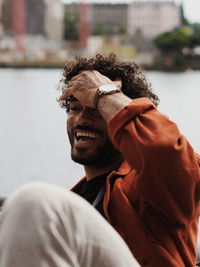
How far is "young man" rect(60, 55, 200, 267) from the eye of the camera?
3.12ft

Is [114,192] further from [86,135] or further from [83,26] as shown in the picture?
[83,26]

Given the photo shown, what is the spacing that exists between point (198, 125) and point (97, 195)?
1560 cm

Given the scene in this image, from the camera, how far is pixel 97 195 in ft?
3.58

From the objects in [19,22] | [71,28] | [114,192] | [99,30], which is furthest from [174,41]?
[114,192]

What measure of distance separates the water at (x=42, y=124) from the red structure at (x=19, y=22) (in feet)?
20.2

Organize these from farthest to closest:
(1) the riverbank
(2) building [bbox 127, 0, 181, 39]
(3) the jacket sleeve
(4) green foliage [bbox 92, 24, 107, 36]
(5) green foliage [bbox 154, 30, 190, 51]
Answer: (2) building [bbox 127, 0, 181, 39] → (4) green foliage [bbox 92, 24, 107, 36] → (5) green foliage [bbox 154, 30, 190, 51] → (1) the riverbank → (3) the jacket sleeve

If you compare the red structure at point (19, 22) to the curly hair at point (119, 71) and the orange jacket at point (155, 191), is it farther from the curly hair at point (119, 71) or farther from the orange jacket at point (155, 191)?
the orange jacket at point (155, 191)

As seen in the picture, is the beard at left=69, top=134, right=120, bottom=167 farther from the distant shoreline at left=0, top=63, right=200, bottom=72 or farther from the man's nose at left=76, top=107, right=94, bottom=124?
the distant shoreline at left=0, top=63, right=200, bottom=72

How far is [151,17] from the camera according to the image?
186ft

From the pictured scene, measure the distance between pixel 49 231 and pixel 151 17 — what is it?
56.9m

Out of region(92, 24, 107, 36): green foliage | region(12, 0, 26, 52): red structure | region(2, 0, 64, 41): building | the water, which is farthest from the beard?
region(92, 24, 107, 36): green foliage

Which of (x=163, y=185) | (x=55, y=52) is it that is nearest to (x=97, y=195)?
(x=163, y=185)

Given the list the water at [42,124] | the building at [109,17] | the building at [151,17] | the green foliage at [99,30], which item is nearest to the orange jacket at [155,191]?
the water at [42,124]

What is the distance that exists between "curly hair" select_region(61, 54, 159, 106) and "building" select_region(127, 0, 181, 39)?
49124 mm
